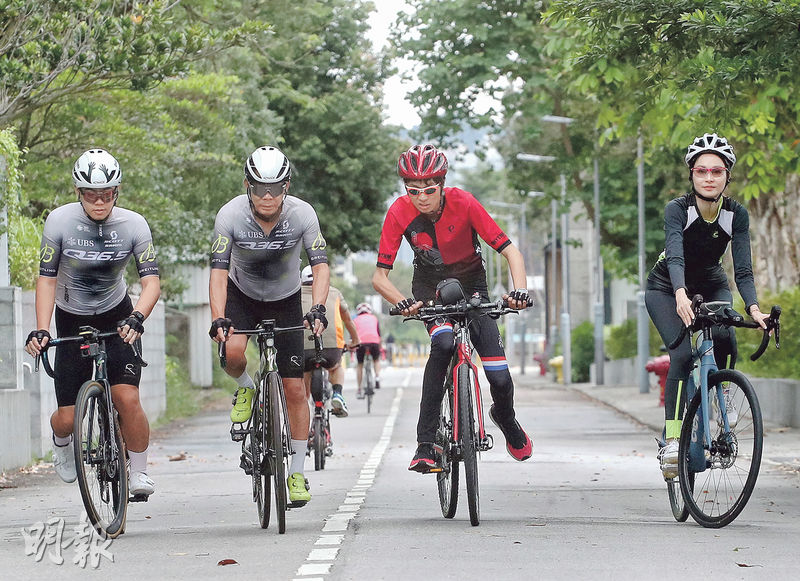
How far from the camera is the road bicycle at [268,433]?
867 cm

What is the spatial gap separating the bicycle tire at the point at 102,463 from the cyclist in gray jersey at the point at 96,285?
236mm

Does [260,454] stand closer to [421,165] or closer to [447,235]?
[447,235]

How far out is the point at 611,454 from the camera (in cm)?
1673

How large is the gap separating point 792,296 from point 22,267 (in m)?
9.73

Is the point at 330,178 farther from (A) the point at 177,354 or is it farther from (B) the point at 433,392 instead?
(B) the point at 433,392

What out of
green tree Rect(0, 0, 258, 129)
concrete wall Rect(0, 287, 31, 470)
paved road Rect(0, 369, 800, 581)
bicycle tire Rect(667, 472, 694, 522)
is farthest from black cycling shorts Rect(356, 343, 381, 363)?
bicycle tire Rect(667, 472, 694, 522)

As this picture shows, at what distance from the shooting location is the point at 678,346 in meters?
9.02

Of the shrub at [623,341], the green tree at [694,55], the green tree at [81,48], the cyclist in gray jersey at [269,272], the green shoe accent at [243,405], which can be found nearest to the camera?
the cyclist in gray jersey at [269,272]

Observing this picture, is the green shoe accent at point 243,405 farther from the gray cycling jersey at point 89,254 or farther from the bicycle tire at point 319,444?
the bicycle tire at point 319,444

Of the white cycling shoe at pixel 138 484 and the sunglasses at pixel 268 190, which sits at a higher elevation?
the sunglasses at pixel 268 190

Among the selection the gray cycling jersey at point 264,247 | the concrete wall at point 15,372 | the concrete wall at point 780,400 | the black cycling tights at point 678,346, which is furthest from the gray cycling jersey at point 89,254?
the concrete wall at point 780,400

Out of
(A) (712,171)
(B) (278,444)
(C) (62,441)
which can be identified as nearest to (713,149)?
(A) (712,171)

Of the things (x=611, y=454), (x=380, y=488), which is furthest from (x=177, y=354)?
(x=380, y=488)

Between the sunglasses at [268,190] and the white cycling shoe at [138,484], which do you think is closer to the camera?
the sunglasses at [268,190]
